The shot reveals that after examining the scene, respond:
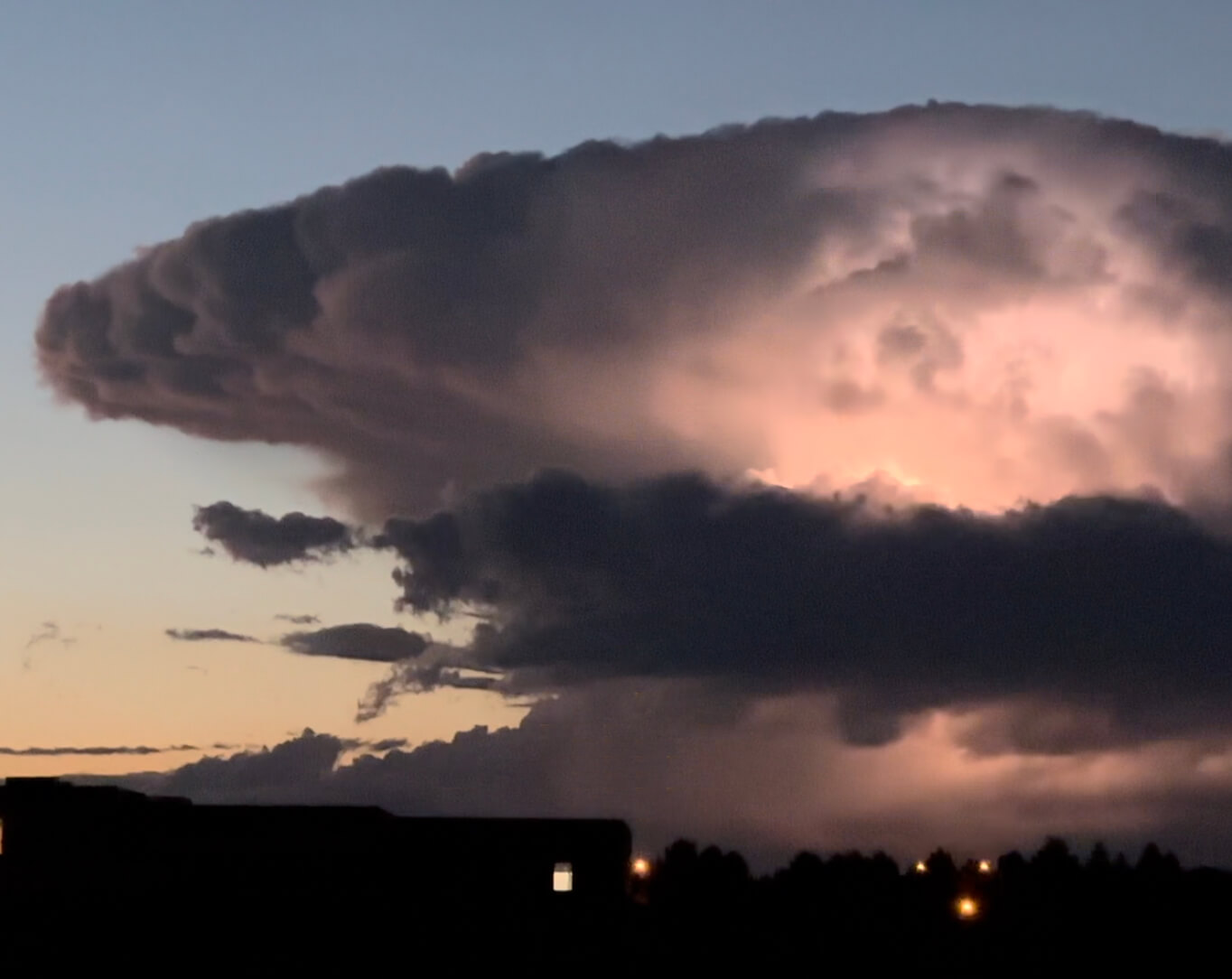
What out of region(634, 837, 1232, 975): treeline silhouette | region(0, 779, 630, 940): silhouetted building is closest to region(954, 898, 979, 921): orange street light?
region(634, 837, 1232, 975): treeline silhouette

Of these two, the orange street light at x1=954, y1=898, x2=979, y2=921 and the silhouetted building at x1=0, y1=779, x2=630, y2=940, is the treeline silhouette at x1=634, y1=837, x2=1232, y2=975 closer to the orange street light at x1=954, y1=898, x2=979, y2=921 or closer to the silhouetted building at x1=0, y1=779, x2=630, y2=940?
the orange street light at x1=954, y1=898, x2=979, y2=921

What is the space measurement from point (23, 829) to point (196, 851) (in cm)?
605

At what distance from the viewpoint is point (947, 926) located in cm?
8275

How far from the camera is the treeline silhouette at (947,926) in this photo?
6350 centimetres

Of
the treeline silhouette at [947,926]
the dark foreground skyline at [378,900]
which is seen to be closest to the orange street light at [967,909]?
the treeline silhouette at [947,926]

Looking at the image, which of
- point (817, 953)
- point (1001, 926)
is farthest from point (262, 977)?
point (1001, 926)

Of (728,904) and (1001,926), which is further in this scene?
(728,904)

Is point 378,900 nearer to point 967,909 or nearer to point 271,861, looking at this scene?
point 271,861

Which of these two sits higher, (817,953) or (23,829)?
(23,829)

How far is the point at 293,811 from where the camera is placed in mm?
65375

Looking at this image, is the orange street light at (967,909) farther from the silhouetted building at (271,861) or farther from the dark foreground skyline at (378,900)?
the silhouetted building at (271,861)

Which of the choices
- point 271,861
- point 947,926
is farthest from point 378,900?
point 947,926

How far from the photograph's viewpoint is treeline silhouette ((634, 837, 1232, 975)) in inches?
2500

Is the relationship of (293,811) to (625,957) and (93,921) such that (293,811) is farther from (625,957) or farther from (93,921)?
(625,957)
